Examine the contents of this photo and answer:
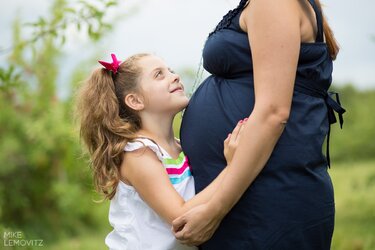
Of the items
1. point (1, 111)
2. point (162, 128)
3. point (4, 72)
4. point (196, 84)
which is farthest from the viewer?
point (1, 111)

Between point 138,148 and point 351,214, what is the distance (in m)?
4.74

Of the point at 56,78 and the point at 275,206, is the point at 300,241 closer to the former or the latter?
the point at 275,206

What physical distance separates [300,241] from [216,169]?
1.43 feet

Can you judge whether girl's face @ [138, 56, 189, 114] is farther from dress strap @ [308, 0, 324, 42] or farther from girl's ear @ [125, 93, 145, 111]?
dress strap @ [308, 0, 324, 42]

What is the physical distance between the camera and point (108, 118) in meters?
3.08

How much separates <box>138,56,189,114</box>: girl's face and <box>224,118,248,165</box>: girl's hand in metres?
0.47

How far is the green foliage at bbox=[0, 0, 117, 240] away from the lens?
369 inches

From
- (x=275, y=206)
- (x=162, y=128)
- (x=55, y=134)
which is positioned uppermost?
(x=162, y=128)

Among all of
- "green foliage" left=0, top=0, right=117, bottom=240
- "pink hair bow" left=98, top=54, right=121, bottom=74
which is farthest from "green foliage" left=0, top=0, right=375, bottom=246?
"pink hair bow" left=98, top=54, right=121, bottom=74


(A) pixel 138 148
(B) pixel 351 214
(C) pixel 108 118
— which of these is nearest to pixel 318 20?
(A) pixel 138 148

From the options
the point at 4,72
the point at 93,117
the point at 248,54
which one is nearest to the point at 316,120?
the point at 248,54

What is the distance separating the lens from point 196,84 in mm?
3309

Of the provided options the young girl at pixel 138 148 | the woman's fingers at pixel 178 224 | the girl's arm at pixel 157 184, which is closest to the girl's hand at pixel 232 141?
the girl's arm at pixel 157 184

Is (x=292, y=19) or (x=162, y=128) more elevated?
(x=292, y=19)
